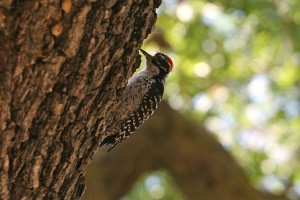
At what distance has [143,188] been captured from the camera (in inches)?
388

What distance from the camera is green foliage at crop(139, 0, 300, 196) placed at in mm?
8438

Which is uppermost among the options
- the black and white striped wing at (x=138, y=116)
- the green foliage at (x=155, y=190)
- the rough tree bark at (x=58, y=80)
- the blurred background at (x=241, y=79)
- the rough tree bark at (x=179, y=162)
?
the blurred background at (x=241, y=79)

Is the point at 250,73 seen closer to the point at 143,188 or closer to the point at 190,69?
the point at 190,69

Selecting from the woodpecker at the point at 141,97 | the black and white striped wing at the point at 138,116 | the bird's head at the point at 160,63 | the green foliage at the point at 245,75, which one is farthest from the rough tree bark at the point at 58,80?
the green foliage at the point at 245,75

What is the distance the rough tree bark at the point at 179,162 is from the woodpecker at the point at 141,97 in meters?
1.76

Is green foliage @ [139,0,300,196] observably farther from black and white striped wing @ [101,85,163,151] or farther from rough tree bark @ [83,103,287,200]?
black and white striped wing @ [101,85,163,151]

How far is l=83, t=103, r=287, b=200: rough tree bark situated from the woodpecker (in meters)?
1.76

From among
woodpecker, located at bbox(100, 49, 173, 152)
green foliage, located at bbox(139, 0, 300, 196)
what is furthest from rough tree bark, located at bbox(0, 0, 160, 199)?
green foliage, located at bbox(139, 0, 300, 196)

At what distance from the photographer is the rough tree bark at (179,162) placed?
21.3ft

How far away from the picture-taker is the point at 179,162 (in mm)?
6770

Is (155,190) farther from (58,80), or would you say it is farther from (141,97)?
(58,80)

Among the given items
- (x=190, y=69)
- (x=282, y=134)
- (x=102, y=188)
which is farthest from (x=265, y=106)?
(x=102, y=188)

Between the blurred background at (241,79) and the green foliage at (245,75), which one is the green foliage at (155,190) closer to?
the blurred background at (241,79)

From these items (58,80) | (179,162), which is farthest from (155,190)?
(58,80)
